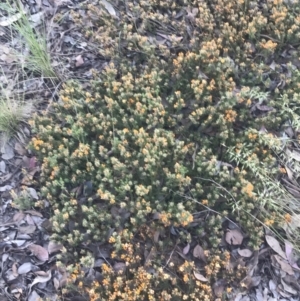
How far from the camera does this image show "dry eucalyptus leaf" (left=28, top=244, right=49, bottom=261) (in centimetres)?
323

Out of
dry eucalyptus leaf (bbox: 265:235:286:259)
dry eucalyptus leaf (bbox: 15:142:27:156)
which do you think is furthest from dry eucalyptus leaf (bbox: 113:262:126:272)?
dry eucalyptus leaf (bbox: 15:142:27:156)

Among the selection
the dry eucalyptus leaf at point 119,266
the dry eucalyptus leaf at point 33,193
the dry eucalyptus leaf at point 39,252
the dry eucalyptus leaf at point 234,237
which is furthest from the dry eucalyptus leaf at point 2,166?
the dry eucalyptus leaf at point 234,237

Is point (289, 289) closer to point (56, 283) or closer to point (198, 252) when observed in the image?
point (198, 252)

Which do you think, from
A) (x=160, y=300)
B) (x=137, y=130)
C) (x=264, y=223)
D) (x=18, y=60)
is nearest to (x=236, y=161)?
(x=264, y=223)

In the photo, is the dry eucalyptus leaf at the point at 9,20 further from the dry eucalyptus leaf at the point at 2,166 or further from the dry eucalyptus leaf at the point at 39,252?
the dry eucalyptus leaf at the point at 39,252

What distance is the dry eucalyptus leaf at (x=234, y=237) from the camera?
3195mm

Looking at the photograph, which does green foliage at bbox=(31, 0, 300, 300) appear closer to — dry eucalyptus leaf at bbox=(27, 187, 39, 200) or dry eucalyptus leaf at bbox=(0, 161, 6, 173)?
dry eucalyptus leaf at bbox=(27, 187, 39, 200)

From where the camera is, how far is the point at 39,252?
3.24 m

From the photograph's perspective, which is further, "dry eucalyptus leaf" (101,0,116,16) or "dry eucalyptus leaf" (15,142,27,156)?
"dry eucalyptus leaf" (101,0,116,16)

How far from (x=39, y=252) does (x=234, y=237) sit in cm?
118

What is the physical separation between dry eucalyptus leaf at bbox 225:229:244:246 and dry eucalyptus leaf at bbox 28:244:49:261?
1.09 m

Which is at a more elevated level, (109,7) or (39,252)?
(109,7)

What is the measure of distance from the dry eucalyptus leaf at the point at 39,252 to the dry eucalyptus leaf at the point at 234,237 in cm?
109

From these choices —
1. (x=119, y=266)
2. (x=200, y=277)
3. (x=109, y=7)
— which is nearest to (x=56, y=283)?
(x=119, y=266)
